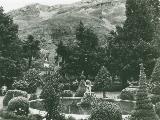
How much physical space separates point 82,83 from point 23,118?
48.8 feet

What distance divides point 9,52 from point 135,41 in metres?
16.0

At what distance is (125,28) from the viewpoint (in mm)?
50500

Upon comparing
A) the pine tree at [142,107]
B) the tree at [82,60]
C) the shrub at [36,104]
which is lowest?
the shrub at [36,104]

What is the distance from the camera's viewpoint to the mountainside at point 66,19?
90438mm

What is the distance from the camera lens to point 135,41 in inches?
1954

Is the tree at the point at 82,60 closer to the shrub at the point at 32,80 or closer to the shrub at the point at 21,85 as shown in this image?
the shrub at the point at 32,80

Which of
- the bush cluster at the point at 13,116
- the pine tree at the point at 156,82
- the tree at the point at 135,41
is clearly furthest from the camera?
the tree at the point at 135,41

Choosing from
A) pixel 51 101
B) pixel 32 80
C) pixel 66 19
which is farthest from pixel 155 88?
pixel 66 19

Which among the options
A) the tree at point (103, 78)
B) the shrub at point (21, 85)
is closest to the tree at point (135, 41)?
the tree at point (103, 78)

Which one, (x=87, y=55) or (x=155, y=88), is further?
(x=87, y=55)

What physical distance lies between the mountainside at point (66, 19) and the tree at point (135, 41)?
15550 mm

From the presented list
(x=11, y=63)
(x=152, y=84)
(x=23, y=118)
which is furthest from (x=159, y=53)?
(x=23, y=118)

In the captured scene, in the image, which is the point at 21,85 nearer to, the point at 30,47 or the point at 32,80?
the point at 32,80

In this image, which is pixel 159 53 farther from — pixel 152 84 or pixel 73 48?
pixel 152 84
